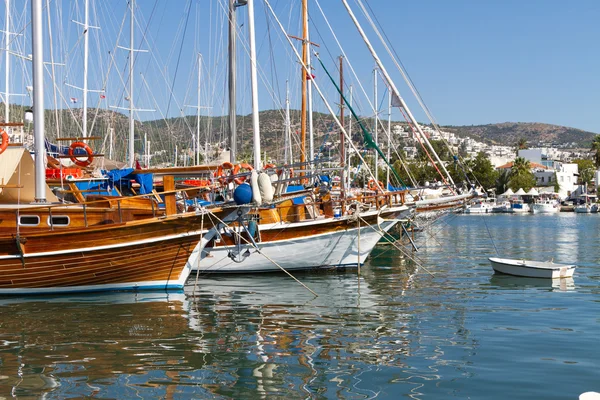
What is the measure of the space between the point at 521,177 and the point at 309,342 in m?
124

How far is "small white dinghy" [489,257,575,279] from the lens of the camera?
22500 mm

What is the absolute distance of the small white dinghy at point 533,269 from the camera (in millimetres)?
22500

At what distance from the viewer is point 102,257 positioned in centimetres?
1773

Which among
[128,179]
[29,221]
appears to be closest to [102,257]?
[29,221]

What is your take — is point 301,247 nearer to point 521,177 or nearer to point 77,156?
point 77,156

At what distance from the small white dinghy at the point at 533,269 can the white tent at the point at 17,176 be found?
1481cm

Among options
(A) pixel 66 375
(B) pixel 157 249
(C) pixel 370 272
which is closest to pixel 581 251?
(C) pixel 370 272

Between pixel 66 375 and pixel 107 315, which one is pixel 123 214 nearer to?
pixel 107 315

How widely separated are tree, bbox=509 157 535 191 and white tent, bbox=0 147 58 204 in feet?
394

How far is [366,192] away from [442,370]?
19.1 meters

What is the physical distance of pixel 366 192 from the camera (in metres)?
30.0

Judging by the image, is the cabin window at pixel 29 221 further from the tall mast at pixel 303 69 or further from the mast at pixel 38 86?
the tall mast at pixel 303 69

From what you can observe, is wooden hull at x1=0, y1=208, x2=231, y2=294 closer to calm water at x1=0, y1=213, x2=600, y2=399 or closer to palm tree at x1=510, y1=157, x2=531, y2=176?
calm water at x1=0, y1=213, x2=600, y2=399

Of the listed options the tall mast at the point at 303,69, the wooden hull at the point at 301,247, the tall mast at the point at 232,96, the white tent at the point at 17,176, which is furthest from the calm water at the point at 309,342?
the tall mast at the point at 303,69
